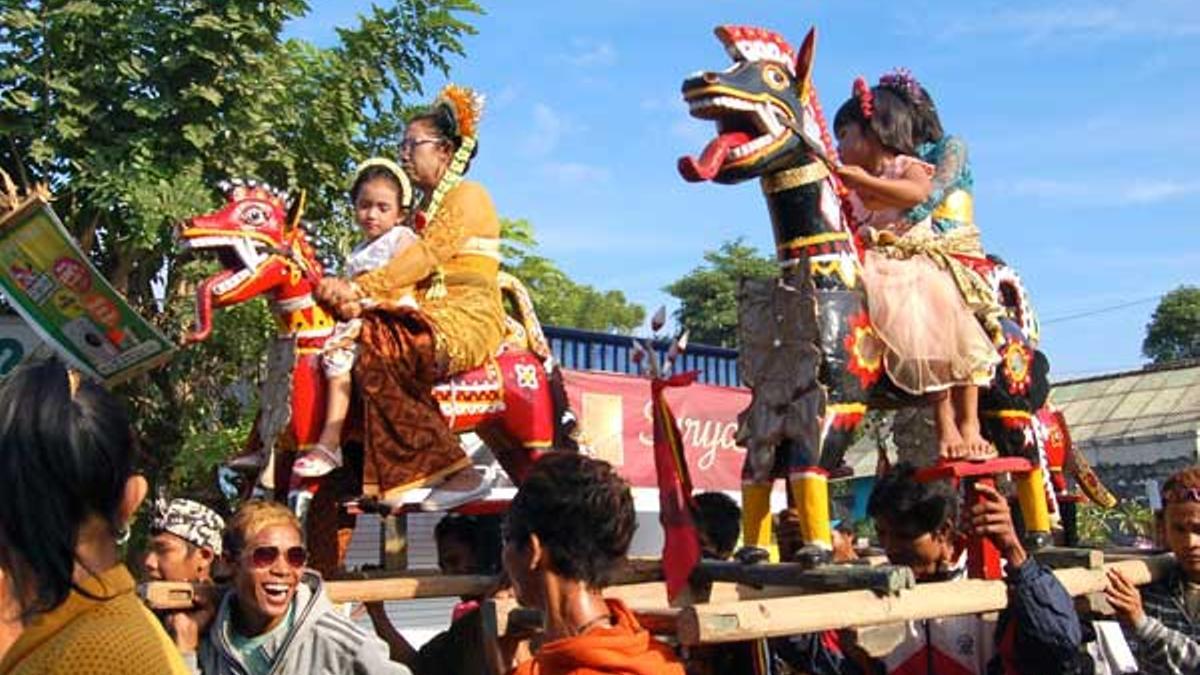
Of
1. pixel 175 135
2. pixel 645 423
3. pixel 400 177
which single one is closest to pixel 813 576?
pixel 400 177

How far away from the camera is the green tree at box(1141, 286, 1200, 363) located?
38.5 m

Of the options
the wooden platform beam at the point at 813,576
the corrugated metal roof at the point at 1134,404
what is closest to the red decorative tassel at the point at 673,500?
the wooden platform beam at the point at 813,576

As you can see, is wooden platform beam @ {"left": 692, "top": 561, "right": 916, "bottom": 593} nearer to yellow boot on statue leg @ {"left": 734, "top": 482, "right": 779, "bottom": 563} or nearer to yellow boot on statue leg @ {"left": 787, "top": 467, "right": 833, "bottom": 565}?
yellow boot on statue leg @ {"left": 787, "top": 467, "right": 833, "bottom": 565}

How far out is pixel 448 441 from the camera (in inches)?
198

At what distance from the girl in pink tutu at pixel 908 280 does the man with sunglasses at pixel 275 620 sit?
1803 millimetres

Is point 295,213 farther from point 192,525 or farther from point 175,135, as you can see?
point 175,135

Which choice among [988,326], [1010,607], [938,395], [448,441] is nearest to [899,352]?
[938,395]

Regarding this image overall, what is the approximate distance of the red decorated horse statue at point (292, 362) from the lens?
4902mm

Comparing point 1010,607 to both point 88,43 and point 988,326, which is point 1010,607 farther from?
point 88,43

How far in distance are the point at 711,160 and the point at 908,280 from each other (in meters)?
0.78

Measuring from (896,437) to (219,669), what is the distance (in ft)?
8.99

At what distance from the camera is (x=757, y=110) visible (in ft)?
12.9

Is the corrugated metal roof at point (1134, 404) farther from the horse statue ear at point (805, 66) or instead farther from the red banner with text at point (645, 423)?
the horse statue ear at point (805, 66)

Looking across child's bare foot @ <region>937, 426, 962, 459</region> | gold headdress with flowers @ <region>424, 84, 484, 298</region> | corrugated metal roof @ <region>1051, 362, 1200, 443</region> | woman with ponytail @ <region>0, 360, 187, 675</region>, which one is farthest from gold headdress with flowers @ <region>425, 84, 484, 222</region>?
corrugated metal roof @ <region>1051, 362, 1200, 443</region>
